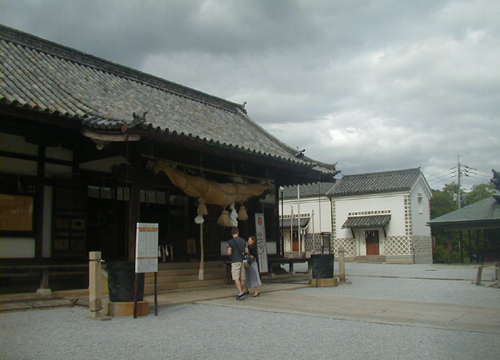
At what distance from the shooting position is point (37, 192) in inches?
413

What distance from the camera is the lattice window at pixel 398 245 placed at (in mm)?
32188

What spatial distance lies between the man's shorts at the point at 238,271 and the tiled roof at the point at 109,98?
2763mm

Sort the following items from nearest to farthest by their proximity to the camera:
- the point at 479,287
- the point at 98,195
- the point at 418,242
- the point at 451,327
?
the point at 451,327, the point at 98,195, the point at 479,287, the point at 418,242

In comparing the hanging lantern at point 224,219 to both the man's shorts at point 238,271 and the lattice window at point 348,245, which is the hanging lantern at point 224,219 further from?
the lattice window at point 348,245

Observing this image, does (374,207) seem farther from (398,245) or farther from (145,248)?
(145,248)

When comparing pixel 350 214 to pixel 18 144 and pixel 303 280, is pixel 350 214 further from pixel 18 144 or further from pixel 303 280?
pixel 18 144

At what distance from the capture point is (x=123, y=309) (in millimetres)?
7898

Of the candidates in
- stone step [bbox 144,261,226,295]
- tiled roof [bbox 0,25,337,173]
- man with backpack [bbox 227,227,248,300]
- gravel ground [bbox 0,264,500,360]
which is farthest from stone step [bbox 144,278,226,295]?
tiled roof [bbox 0,25,337,173]

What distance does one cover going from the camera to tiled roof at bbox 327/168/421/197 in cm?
3359

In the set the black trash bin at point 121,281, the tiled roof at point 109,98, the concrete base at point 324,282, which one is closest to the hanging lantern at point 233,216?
the tiled roof at point 109,98

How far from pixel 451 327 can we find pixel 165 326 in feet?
13.9

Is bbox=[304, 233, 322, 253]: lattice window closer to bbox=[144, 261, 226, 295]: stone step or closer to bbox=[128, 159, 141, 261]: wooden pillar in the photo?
bbox=[144, 261, 226, 295]: stone step

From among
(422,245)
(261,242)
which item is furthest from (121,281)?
(422,245)

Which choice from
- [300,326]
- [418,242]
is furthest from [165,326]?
[418,242]
